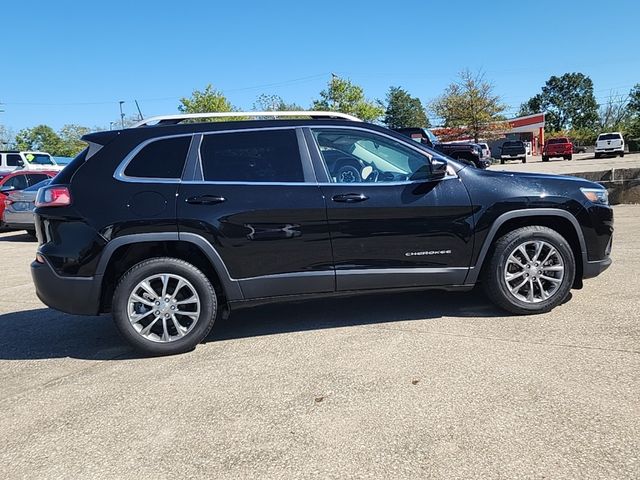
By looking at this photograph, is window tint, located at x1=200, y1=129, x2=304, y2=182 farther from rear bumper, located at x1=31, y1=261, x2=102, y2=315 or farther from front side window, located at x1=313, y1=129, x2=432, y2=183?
rear bumper, located at x1=31, y1=261, x2=102, y2=315

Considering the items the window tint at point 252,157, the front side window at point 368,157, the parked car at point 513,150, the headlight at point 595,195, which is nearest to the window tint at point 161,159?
the window tint at point 252,157

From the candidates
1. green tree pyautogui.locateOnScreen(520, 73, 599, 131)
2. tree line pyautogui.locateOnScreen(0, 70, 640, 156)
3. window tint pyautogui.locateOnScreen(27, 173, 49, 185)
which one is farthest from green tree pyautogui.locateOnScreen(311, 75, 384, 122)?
green tree pyautogui.locateOnScreen(520, 73, 599, 131)

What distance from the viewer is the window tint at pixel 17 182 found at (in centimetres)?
1409

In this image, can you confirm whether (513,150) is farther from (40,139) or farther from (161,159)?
(40,139)

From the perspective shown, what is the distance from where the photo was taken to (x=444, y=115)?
51.1 m

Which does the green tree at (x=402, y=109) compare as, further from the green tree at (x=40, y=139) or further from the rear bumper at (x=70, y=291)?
the rear bumper at (x=70, y=291)

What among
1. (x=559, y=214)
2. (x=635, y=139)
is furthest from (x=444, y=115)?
(x=559, y=214)

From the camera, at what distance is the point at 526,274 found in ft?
15.6

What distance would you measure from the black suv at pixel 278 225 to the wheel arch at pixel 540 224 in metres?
0.01

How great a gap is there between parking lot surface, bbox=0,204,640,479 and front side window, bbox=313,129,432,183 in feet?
4.36

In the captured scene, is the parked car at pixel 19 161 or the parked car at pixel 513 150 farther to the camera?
the parked car at pixel 513 150

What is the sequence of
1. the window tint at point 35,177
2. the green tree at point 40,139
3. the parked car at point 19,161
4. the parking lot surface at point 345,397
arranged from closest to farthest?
1. the parking lot surface at point 345,397
2. the window tint at point 35,177
3. the parked car at point 19,161
4. the green tree at point 40,139

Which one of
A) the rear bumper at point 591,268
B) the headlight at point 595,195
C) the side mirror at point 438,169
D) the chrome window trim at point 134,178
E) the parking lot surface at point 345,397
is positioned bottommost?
the parking lot surface at point 345,397

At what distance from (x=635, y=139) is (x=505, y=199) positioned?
176 feet
